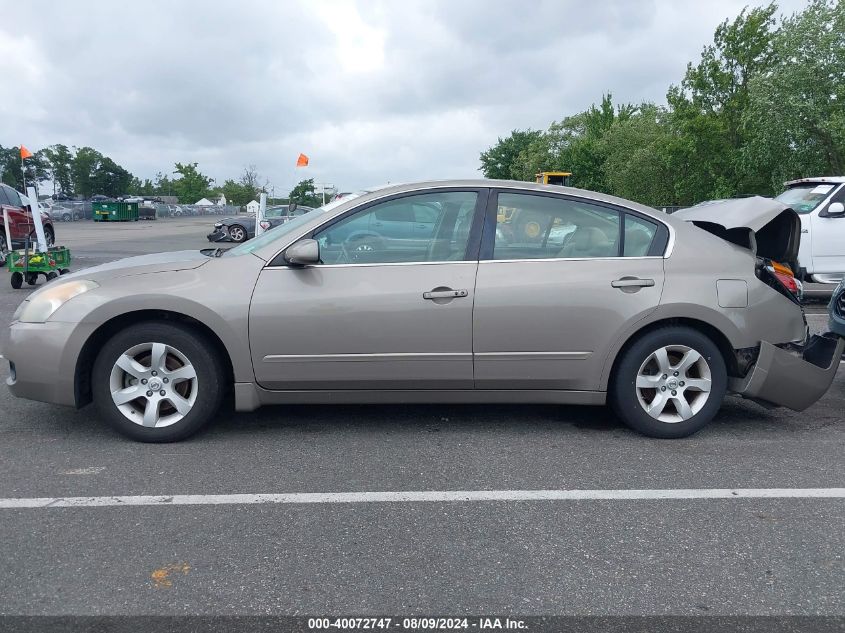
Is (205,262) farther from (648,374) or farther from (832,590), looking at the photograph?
(832,590)

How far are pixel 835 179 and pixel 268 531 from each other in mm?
10449

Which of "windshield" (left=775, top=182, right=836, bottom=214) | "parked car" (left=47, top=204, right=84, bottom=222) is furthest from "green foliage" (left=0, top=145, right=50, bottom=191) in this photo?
"windshield" (left=775, top=182, right=836, bottom=214)

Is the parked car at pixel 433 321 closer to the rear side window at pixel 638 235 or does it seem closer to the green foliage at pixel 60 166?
the rear side window at pixel 638 235

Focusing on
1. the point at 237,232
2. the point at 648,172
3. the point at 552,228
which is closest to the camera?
the point at 552,228

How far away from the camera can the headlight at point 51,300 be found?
4.49m

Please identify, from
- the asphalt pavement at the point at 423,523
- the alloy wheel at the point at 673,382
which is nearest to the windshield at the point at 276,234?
the asphalt pavement at the point at 423,523

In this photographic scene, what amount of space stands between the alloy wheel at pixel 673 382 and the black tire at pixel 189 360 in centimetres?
257

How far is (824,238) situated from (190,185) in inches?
4636

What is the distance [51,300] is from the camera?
4.53 m

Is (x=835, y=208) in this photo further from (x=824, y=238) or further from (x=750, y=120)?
(x=750, y=120)

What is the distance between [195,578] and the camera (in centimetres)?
297

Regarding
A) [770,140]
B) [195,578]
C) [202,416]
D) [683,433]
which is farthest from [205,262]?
[770,140]

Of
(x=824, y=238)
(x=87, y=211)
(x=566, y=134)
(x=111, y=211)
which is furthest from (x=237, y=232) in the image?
(x=566, y=134)

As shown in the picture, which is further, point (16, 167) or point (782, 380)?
point (16, 167)
